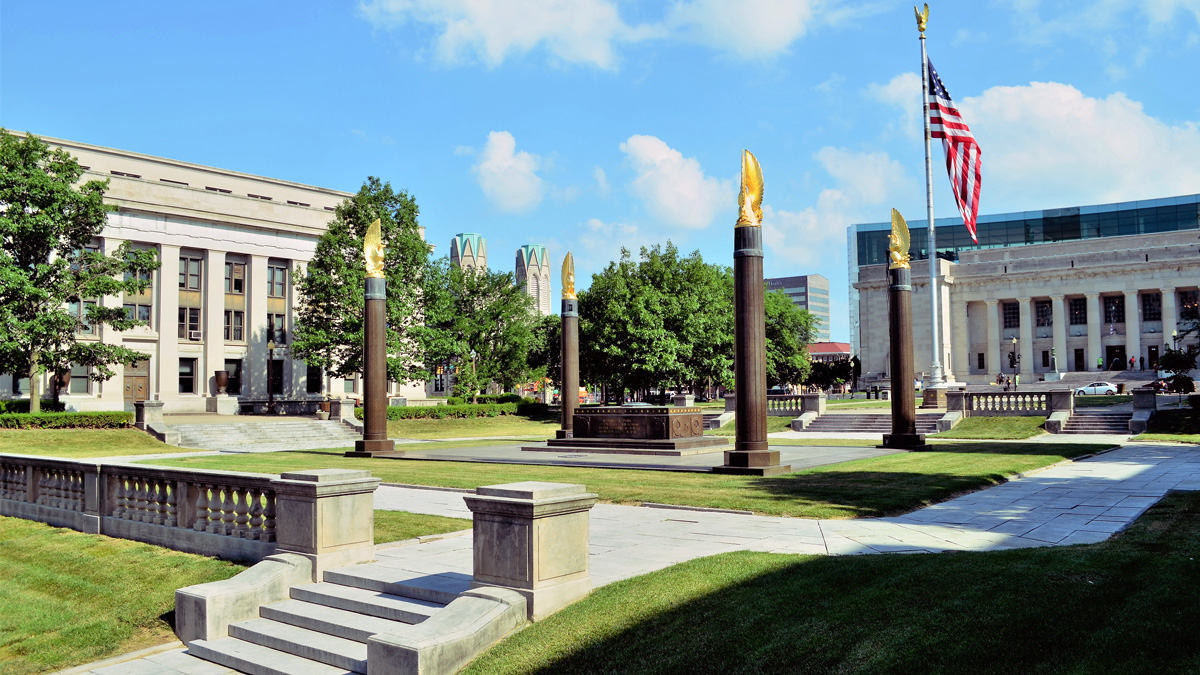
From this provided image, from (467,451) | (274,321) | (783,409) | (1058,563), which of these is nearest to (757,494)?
(1058,563)

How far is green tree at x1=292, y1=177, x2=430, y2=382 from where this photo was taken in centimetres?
5103

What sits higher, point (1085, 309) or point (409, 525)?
point (1085, 309)

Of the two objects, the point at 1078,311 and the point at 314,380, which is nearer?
the point at 314,380

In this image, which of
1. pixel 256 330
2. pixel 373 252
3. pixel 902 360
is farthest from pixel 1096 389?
pixel 256 330

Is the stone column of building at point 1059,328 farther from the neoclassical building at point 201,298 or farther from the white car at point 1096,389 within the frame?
the neoclassical building at point 201,298

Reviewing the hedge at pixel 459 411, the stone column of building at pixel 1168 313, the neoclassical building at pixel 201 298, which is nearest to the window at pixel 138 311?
the neoclassical building at pixel 201 298

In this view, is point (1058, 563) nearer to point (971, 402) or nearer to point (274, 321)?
point (971, 402)

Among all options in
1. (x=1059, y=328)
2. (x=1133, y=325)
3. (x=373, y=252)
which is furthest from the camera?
(x=1059, y=328)

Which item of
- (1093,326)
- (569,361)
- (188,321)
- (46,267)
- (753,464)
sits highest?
(46,267)

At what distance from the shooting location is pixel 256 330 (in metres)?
59.8

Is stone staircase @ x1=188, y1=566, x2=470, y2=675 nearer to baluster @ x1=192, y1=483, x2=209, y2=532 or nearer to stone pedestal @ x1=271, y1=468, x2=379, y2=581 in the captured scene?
stone pedestal @ x1=271, y1=468, x2=379, y2=581

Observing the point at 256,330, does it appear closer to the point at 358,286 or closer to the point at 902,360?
the point at 358,286

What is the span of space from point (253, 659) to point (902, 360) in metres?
23.9

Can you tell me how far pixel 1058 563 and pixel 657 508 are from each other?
7.76 metres
